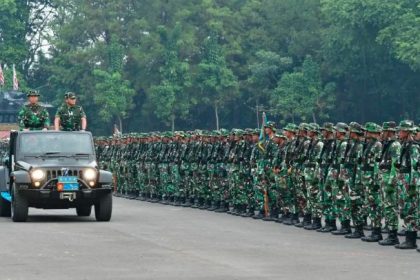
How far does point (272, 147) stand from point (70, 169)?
3880 mm

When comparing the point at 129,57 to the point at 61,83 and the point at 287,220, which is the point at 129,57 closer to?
the point at 61,83

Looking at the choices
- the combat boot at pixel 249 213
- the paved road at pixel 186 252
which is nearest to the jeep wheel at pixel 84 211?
the paved road at pixel 186 252

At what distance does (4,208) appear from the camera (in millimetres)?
28594

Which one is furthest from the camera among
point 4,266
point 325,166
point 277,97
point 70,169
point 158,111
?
point 158,111

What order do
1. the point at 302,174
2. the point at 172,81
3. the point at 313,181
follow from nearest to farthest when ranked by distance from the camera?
1. the point at 313,181
2. the point at 302,174
3. the point at 172,81

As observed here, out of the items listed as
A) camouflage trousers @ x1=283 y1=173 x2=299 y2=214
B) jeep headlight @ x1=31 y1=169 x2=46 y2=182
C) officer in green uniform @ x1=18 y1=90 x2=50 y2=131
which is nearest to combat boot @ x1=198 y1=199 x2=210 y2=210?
officer in green uniform @ x1=18 y1=90 x2=50 y2=131

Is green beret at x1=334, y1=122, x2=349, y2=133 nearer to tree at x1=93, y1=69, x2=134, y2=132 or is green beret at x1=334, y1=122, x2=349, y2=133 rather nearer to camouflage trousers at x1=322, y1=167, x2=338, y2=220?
camouflage trousers at x1=322, y1=167, x2=338, y2=220

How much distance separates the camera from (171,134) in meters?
36.6

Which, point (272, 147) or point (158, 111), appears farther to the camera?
point (158, 111)

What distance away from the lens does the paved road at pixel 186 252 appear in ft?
52.7

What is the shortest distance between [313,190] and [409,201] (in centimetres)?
450

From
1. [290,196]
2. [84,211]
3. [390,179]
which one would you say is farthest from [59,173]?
[390,179]

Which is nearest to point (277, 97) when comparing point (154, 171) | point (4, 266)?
point (154, 171)

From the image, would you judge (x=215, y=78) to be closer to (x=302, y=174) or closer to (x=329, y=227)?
(x=302, y=174)
